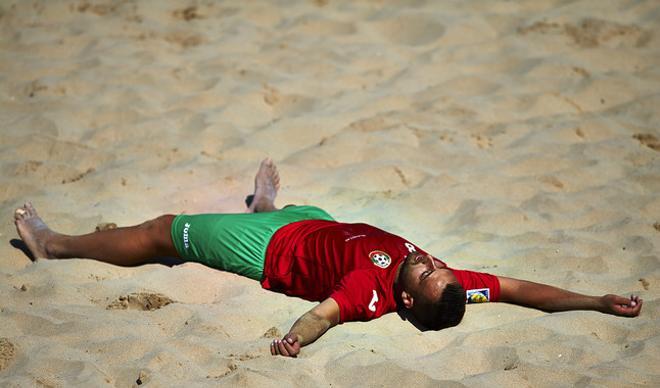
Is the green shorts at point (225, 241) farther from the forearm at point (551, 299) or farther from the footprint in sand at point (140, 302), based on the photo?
the forearm at point (551, 299)

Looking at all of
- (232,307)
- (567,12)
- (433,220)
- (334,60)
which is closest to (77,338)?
(232,307)

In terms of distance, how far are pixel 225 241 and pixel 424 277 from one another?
102 cm

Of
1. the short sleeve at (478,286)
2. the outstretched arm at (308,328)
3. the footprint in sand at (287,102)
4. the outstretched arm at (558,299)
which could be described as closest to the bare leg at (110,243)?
the outstretched arm at (308,328)

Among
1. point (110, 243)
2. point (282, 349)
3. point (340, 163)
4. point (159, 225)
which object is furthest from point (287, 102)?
point (282, 349)

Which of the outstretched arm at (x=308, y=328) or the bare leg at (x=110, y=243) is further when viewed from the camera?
the bare leg at (x=110, y=243)

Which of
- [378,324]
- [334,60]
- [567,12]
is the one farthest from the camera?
[567,12]

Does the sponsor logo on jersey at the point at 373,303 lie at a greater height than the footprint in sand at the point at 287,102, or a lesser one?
lesser

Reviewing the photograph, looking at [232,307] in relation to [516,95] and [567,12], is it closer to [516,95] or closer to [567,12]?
[516,95]

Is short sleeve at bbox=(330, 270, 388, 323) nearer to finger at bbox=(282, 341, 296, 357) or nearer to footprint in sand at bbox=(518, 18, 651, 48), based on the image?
finger at bbox=(282, 341, 296, 357)

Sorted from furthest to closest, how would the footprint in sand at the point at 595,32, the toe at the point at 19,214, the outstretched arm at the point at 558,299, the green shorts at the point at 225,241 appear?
1. the footprint in sand at the point at 595,32
2. the toe at the point at 19,214
3. the green shorts at the point at 225,241
4. the outstretched arm at the point at 558,299

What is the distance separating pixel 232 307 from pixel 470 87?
284 centimetres

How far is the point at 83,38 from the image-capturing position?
246 inches

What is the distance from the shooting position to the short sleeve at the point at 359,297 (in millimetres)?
3555

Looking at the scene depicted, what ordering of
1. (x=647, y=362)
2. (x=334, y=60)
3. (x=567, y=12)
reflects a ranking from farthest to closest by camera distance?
(x=567, y=12) < (x=334, y=60) < (x=647, y=362)
